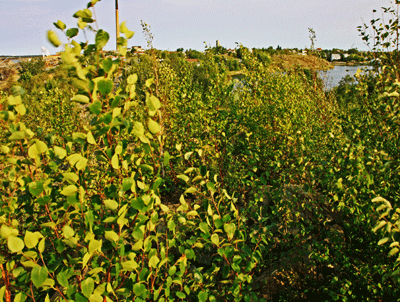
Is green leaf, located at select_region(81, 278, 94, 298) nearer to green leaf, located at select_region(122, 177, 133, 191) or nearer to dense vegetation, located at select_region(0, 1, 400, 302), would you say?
dense vegetation, located at select_region(0, 1, 400, 302)

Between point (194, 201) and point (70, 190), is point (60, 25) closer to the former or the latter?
point (70, 190)

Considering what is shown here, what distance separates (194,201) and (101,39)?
1448 mm

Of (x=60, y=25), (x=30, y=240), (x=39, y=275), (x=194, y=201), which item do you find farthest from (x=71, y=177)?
(x=194, y=201)

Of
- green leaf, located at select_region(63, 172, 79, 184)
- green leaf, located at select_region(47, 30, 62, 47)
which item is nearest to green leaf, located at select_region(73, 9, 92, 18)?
green leaf, located at select_region(47, 30, 62, 47)

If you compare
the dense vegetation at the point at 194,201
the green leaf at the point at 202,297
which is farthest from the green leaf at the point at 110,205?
the green leaf at the point at 202,297

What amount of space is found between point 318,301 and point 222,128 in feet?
7.27

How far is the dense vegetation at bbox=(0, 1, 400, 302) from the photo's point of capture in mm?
1202

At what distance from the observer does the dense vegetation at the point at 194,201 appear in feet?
3.94

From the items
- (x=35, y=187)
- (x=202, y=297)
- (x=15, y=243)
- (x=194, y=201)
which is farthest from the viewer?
(x=194, y=201)

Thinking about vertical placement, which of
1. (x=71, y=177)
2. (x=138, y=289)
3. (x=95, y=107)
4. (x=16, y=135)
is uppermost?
(x=95, y=107)

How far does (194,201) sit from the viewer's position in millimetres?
2258

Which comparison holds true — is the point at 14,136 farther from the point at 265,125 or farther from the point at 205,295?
the point at 265,125

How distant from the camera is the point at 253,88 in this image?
5309mm

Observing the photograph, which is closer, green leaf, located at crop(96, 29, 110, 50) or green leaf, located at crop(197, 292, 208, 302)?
green leaf, located at crop(96, 29, 110, 50)
